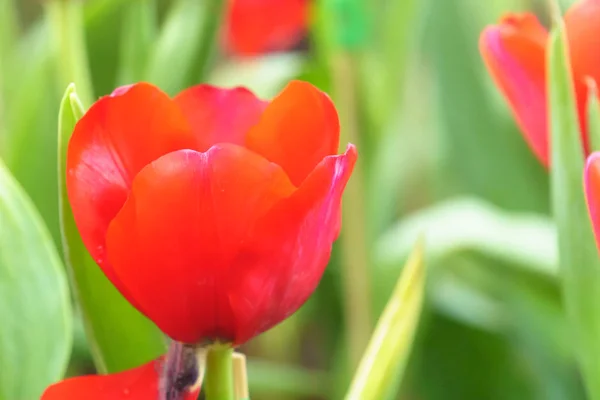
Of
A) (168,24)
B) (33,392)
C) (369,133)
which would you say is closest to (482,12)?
(369,133)

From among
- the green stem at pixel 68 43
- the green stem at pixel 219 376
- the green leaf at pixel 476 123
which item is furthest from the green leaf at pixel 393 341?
the green leaf at pixel 476 123

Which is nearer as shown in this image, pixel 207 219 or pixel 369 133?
pixel 207 219

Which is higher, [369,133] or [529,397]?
[369,133]

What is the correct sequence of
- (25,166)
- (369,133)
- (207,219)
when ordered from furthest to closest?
1. (369,133)
2. (25,166)
3. (207,219)

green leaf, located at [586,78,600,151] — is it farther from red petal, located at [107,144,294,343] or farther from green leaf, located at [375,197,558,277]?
green leaf, located at [375,197,558,277]

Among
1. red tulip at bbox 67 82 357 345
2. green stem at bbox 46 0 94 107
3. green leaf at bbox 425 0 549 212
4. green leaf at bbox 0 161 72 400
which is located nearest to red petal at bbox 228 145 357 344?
red tulip at bbox 67 82 357 345

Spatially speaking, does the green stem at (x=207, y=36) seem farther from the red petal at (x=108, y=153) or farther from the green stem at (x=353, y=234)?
the red petal at (x=108, y=153)

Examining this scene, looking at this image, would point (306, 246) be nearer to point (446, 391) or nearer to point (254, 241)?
point (254, 241)
